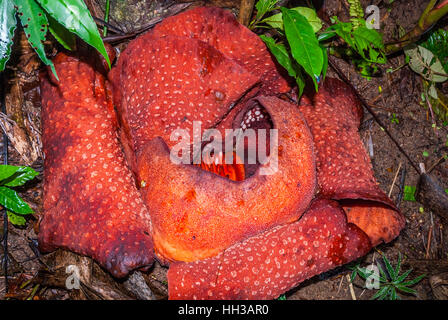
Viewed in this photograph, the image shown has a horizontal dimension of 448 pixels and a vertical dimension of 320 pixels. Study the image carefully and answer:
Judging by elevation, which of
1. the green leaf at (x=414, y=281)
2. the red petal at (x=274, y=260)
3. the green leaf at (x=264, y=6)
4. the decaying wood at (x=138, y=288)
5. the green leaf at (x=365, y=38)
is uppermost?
the green leaf at (x=264, y=6)

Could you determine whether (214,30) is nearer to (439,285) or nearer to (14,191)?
(14,191)

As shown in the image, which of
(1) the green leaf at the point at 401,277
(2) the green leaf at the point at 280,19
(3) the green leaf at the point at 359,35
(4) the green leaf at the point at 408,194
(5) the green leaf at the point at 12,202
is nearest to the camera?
(5) the green leaf at the point at 12,202

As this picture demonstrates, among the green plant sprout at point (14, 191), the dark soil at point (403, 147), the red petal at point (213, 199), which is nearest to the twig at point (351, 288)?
the dark soil at point (403, 147)

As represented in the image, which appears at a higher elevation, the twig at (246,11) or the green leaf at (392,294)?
the twig at (246,11)

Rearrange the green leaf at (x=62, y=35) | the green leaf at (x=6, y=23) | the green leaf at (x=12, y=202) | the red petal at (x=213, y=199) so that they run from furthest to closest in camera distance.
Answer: the green leaf at (x=12, y=202) < the green leaf at (x=62, y=35) < the red petal at (x=213, y=199) < the green leaf at (x=6, y=23)

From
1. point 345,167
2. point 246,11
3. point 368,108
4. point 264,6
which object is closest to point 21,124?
point 246,11

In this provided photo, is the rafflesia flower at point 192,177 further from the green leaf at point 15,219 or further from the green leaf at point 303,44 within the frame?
the green leaf at point 15,219

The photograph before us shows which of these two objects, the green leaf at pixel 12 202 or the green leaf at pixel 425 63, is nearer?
the green leaf at pixel 12 202
